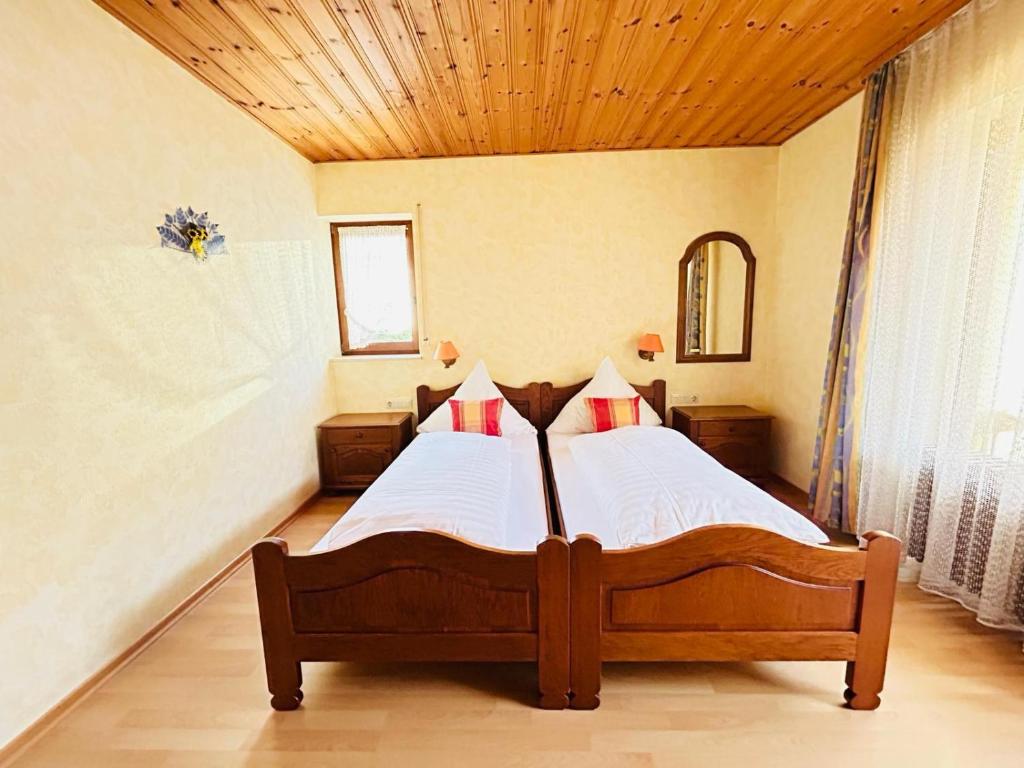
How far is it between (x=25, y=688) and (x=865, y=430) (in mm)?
3863

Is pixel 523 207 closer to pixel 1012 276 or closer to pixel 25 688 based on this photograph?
pixel 1012 276

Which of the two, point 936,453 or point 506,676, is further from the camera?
point 936,453

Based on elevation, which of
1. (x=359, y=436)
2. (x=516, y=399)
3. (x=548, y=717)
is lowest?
(x=548, y=717)

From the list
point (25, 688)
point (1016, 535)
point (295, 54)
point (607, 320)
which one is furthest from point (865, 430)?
point (25, 688)

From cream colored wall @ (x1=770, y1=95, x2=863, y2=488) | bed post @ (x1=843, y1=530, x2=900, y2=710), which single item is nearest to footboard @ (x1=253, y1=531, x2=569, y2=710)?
bed post @ (x1=843, y1=530, x2=900, y2=710)

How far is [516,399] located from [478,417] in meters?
0.44

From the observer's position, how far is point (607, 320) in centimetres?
375

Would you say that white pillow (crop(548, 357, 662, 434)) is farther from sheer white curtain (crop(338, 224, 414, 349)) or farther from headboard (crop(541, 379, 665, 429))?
sheer white curtain (crop(338, 224, 414, 349))

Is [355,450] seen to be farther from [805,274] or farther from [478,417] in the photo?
[805,274]

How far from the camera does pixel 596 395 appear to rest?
3.60 meters

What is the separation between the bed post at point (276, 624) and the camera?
1.57m

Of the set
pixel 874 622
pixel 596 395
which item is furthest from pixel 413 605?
pixel 596 395

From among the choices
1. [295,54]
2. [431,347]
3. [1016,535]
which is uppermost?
[295,54]

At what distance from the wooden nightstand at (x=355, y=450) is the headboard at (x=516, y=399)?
11.2 inches
